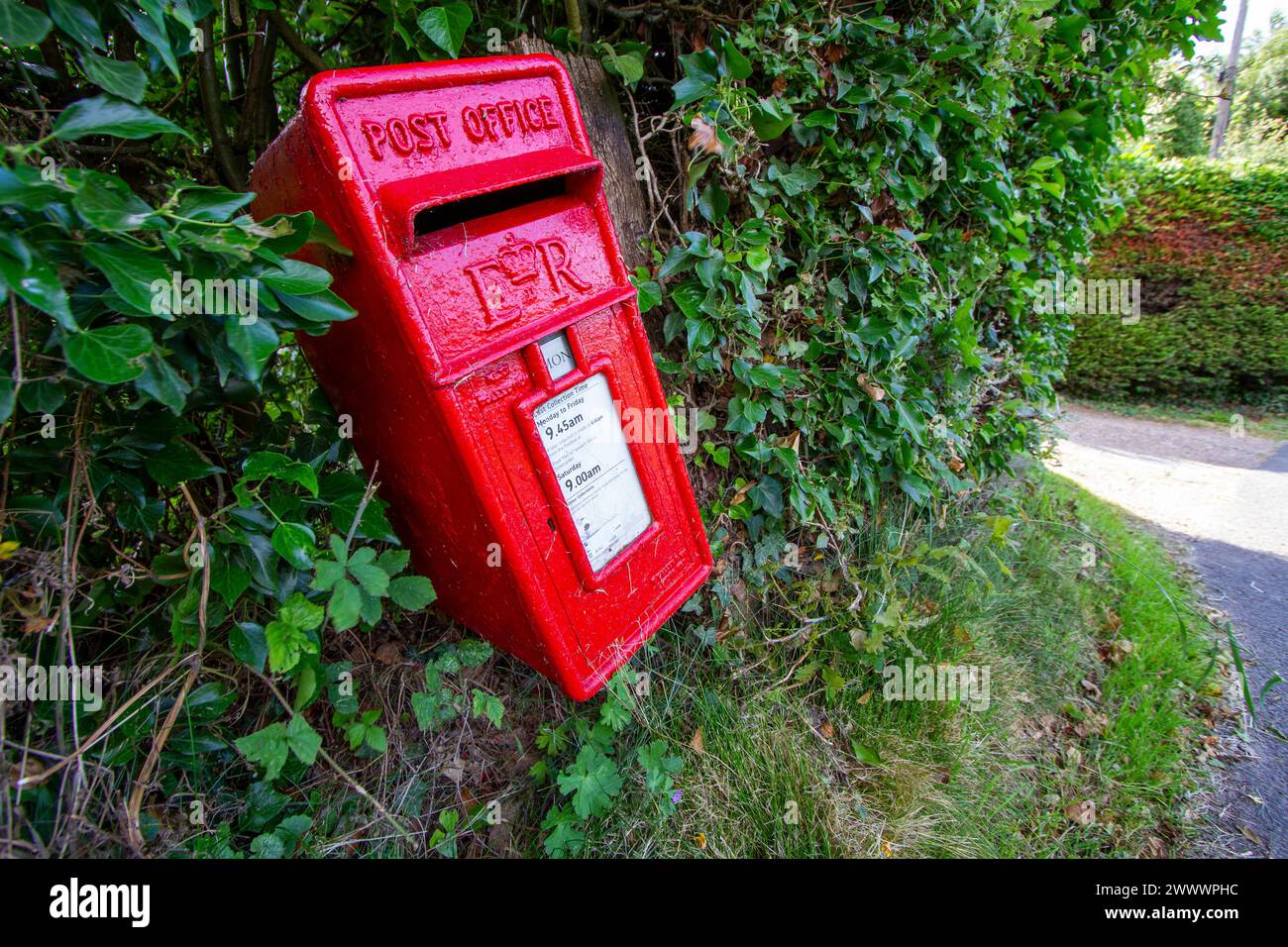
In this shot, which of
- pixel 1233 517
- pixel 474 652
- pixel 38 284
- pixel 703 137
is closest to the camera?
pixel 38 284

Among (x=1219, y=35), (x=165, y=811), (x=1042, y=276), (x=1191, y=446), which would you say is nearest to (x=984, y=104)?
(x=1042, y=276)

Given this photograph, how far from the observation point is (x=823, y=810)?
1.91m

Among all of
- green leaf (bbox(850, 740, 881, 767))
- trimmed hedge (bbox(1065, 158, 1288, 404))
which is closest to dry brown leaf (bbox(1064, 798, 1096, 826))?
green leaf (bbox(850, 740, 881, 767))

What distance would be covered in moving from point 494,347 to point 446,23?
0.86m

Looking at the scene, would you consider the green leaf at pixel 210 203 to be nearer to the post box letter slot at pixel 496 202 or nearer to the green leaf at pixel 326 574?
the post box letter slot at pixel 496 202

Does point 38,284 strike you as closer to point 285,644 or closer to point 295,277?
point 295,277

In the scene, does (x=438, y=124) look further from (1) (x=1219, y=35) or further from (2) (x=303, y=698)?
(1) (x=1219, y=35)

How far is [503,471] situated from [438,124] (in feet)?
2.27

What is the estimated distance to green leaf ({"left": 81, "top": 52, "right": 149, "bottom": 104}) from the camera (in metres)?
0.98

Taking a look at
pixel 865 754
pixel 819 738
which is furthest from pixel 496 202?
pixel 865 754

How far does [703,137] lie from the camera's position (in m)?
1.84

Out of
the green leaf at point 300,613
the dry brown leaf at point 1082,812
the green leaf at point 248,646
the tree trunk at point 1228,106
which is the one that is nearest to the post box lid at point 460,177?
the green leaf at point 300,613

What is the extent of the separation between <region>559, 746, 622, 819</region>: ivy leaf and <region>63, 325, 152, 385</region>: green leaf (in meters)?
1.37

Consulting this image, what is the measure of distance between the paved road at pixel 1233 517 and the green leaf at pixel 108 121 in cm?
376
